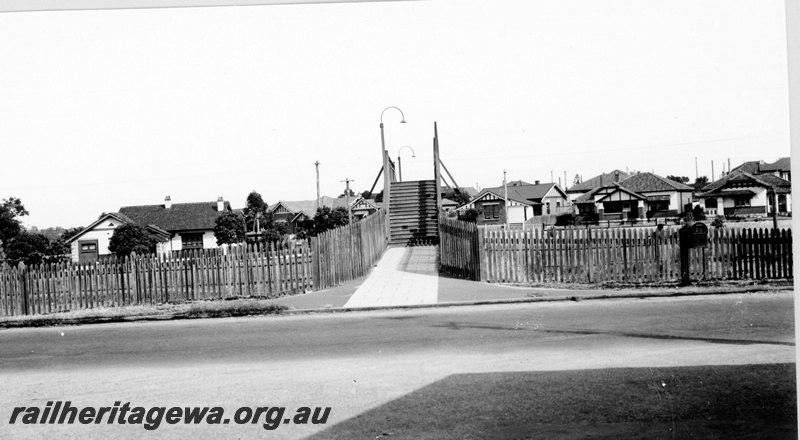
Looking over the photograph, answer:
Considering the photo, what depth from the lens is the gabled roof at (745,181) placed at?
7.38 metres

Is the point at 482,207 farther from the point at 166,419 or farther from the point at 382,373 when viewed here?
the point at 166,419

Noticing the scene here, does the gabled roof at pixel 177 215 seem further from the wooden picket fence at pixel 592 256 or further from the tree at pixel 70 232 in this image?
the wooden picket fence at pixel 592 256

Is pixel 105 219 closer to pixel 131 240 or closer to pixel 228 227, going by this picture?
pixel 131 240

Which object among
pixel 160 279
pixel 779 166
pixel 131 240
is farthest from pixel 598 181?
pixel 160 279

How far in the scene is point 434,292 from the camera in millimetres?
11547

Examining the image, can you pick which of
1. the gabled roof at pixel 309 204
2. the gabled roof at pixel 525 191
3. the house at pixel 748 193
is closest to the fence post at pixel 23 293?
the gabled roof at pixel 309 204

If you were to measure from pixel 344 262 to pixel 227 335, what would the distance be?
4.89 m

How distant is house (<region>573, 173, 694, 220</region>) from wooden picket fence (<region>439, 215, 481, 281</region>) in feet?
7.91

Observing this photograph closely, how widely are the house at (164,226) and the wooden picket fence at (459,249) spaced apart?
4925mm

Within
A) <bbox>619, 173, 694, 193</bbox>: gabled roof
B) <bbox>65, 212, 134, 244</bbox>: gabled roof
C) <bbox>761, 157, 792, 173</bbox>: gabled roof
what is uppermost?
<bbox>761, 157, 792, 173</bbox>: gabled roof

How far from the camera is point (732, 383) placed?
571cm

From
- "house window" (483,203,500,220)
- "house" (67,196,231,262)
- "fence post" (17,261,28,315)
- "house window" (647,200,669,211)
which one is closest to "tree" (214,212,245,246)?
"house" (67,196,231,262)

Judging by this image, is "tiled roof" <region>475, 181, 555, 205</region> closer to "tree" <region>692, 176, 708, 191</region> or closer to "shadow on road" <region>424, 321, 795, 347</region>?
"tree" <region>692, 176, 708, 191</region>

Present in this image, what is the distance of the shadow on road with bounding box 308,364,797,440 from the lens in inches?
197
